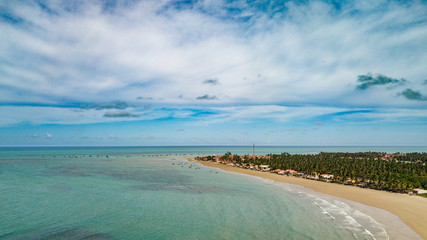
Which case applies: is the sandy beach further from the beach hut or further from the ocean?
the beach hut

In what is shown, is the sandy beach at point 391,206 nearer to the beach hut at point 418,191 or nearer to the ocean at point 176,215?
the ocean at point 176,215

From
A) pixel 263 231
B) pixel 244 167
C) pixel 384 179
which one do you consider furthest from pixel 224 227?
pixel 244 167

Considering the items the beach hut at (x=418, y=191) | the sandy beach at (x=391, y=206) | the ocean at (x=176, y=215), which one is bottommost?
the ocean at (x=176, y=215)

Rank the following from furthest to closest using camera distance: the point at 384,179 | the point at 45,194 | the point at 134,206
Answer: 1. the point at 384,179
2. the point at 45,194
3. the point at 134,206

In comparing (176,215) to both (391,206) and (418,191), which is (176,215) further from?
(418,191)

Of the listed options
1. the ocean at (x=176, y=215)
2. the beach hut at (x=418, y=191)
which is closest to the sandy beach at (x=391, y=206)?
the ocean at (x=176, y=215)

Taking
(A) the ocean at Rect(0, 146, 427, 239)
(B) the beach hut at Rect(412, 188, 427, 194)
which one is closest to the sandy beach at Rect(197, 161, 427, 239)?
(A) the ocean at Rect(0, 146, 427, 239)

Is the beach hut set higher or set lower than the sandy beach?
higher

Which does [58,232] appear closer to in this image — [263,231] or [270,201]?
[263,231]

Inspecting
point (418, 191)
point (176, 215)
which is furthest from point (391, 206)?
point (176, 215)

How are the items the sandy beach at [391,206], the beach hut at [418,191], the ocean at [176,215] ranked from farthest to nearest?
the beach hut at [418,191]
the sandy beach at [391,206]
the ocean at [176,215]

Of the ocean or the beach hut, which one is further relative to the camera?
the beach hut
